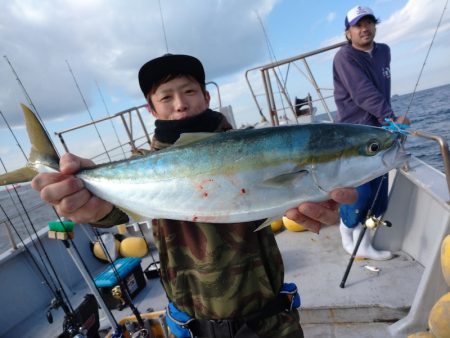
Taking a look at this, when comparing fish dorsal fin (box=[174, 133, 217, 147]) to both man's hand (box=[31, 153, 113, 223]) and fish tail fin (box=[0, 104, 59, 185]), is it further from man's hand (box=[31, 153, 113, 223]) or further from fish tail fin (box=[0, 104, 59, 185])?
fish tail fin (box=[0, 104, 59, 185])

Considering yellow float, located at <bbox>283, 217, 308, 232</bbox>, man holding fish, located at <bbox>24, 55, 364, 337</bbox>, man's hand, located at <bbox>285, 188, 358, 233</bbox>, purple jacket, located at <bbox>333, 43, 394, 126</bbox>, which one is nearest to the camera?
man's hand, located at <bbox>285, 188, 358, 233</bbox>

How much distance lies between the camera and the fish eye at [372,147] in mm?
1491

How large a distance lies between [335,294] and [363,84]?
2.59m

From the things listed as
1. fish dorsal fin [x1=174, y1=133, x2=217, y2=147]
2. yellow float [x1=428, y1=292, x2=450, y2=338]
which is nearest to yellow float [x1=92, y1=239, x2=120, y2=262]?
fish dorsal fin [x1=174, y1=133, x2=217, y2=147]

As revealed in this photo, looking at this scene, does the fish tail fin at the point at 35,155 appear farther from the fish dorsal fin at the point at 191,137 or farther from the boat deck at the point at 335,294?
the boat deck at the point at 335,294

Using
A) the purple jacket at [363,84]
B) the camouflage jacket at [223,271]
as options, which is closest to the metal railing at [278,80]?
the purple jacket at [363,84]

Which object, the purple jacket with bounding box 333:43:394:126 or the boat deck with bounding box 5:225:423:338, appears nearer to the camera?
the boat deck with bounding box 5:225:423:338

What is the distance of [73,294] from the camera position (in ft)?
18.3

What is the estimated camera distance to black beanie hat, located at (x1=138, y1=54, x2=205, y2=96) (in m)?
2.08

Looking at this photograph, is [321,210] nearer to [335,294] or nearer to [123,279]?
[335,294]

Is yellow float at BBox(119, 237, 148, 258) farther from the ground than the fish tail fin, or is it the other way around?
the fish tail fin

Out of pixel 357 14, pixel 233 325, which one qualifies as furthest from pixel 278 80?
pixel 233 325

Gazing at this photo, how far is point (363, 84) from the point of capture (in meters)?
3.54

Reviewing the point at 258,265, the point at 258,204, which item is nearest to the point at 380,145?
the point at 258,204
